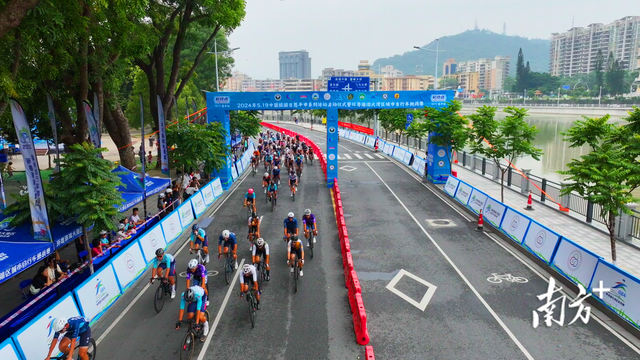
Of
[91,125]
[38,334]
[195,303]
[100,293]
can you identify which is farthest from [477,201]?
[38,334]

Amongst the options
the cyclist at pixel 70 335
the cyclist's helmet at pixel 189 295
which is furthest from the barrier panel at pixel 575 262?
the cyclist at pixel 70 335

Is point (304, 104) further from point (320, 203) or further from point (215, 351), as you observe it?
point (215, 351)

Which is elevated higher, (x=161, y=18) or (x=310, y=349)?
(x=161, y=18)

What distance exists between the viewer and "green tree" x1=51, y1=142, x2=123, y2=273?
12625 mm

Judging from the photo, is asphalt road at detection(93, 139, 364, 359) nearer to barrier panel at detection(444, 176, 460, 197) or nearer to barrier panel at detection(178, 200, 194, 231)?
barrier panel at detection(178, 200, 194, 231)

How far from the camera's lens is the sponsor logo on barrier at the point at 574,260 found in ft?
42.4

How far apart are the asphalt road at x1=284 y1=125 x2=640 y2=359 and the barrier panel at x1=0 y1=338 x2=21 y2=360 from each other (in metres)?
7.41

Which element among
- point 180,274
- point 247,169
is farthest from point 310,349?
point 247,169

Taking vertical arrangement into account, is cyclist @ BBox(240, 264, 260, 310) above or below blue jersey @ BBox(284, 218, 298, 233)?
below

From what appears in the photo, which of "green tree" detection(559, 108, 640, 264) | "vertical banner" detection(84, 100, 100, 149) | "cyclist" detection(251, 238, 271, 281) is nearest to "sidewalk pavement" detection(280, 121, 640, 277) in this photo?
"green tree" detection(559, 108, 640, 264)

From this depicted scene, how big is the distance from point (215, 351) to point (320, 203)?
14.8 meters

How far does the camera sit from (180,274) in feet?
48.4

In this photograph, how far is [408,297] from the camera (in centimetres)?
1270

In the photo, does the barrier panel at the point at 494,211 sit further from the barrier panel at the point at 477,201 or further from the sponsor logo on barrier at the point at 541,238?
the sponsor logo on barrier at the point at 541,238
